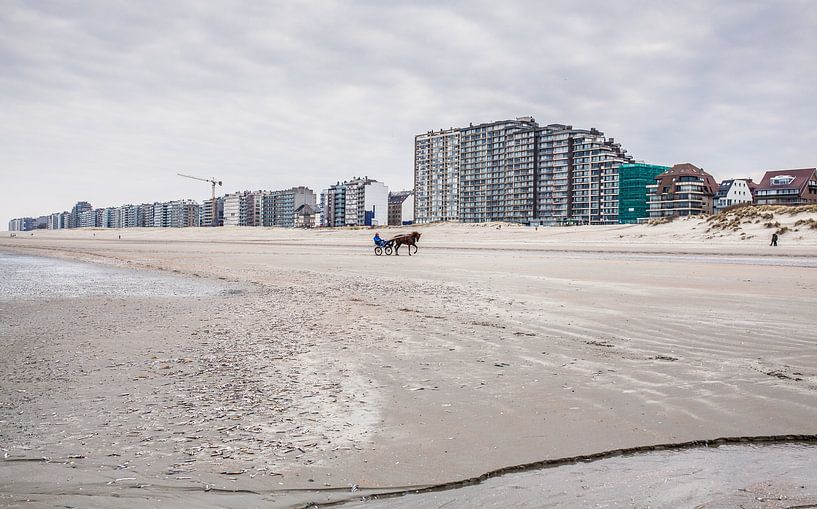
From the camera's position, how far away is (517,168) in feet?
417

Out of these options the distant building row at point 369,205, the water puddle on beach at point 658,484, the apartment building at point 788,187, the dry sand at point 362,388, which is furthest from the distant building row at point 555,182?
the water puddle on beach at point 658,484

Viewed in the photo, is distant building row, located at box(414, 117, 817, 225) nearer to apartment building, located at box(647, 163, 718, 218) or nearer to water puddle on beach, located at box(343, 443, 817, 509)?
apartment building, located at box(647, 163, 718, 218)

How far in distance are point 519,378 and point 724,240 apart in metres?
38.6

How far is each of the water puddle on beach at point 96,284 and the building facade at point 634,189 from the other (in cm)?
10016

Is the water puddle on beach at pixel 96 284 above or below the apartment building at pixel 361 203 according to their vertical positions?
below

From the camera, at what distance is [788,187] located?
98875 mm

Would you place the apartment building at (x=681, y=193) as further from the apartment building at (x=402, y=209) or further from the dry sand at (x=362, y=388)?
the dry sand at (x=362, y=388)

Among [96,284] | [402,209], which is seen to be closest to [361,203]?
[402,209]

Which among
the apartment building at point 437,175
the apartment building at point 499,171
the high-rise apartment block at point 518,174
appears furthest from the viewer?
the apartment building at point 437,175

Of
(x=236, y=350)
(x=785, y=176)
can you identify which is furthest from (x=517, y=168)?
(x=236, y=350)

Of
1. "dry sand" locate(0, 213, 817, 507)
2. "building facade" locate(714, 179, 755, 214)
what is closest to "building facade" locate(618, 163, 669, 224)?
"building facade" locate(714, 179, 755, 214)

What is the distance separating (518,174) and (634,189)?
27229 mm

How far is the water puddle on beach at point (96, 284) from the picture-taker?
12.0 meters

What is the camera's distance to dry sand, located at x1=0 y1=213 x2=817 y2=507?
3.24 metres
